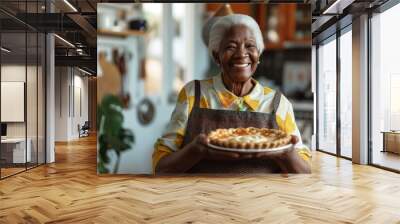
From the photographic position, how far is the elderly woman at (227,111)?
5.51 meters

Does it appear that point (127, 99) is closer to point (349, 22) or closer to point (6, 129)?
point (6, 129)

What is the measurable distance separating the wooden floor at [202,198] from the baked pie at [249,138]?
1.89 feet

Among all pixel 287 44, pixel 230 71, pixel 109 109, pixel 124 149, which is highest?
pixel 287 44

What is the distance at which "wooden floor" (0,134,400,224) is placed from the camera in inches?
152

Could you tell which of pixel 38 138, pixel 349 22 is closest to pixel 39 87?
pixel 38 138

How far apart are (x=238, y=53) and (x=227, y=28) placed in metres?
0.38

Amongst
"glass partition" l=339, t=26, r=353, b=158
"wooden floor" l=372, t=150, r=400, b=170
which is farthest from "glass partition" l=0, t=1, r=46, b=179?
"wooden floor" l=372, t=150, r=400, b=170

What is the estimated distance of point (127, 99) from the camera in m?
5.63

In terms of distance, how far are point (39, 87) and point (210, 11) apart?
12.5 feet

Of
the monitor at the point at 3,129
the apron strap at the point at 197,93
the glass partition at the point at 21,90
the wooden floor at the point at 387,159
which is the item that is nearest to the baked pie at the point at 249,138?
the apron strap at the point at 197,93

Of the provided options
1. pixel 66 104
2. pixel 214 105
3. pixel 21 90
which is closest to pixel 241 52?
pixel 214 105

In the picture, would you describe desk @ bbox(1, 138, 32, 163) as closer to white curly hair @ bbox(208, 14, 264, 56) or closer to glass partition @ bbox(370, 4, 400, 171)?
white curly hair @ bbox(208, 14, 264, 56)

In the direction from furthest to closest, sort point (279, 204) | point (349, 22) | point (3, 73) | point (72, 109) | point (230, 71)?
point (72, 109)
point (349, 22)
point (3, 73)
point (230, 71)
point (279, 204)

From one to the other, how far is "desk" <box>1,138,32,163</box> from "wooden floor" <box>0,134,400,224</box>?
0.34 metres
